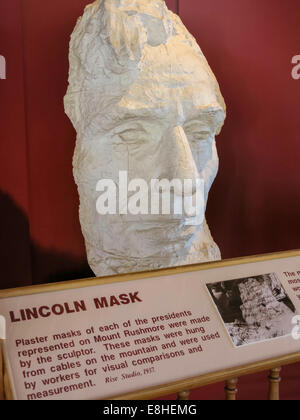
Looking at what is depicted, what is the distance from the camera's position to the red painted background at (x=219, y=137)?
1.85 meters

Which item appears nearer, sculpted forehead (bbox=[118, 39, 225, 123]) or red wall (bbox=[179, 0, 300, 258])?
sculpted forehead (bbox=[118, 39, 225, 123])

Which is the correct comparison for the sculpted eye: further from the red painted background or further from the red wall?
the red wall

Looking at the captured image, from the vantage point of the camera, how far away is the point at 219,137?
228 centimetres

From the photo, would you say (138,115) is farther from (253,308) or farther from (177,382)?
(177,382)

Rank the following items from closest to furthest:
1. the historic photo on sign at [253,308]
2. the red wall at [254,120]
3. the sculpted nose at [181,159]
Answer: the historic photo on sign at [253,308] → the sculpted nose at [181,159] → the red wall at [254,120]

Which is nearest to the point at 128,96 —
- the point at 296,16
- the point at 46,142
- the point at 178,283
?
the point at 46,142

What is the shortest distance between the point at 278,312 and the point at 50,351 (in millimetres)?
565

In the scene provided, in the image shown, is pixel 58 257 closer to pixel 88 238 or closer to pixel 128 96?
pixel 88 238

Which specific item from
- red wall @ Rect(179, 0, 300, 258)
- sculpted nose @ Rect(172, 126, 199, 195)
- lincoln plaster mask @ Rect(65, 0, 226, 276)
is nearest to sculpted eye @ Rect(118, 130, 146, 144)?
lincoln plaster mask @ Rect(65, 0, 226, 276)

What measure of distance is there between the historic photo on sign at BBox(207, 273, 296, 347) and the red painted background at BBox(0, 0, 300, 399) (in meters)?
0.77

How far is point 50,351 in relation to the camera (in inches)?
33.9

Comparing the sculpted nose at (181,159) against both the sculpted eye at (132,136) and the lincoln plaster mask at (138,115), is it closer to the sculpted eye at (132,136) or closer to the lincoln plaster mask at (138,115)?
the lincoln plaster mask at (138,115)

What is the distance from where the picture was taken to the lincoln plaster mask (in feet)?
5.06

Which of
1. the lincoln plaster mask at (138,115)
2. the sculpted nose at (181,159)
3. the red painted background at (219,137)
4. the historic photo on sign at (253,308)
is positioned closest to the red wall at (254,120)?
the red painted background at (219,137)
